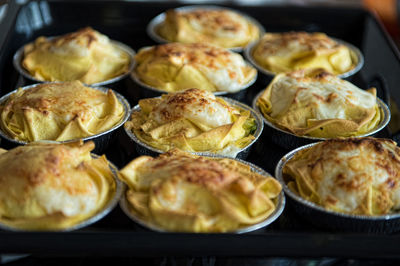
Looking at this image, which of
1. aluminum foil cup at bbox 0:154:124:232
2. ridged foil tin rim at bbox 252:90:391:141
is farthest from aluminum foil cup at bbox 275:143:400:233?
aluminum foil cup at bbox 0:154:124:232

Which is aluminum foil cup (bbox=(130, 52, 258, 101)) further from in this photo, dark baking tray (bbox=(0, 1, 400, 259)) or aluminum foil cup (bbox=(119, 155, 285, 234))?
aluminum foil cup (bbox=(119, 155, 285, 234))

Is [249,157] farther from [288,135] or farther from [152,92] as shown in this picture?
[152,92]

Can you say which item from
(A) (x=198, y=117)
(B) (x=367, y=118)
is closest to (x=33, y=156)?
(A) (x=198, y=117)

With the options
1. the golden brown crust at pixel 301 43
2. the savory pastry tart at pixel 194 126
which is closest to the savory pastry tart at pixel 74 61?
the savory pastry tart at pixel 194 126

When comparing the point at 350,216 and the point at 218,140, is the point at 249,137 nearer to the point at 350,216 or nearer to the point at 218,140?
the point at 218,140

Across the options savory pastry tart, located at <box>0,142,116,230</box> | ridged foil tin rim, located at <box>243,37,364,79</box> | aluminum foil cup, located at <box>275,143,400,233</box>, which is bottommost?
ridged foil tin rim, located at <box>243,37,364,79</box>

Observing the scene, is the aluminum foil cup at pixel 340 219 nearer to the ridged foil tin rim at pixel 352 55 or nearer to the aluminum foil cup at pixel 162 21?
the ridged foil tin rim at pixel 352 55

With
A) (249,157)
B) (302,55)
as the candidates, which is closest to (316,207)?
(249,157)
